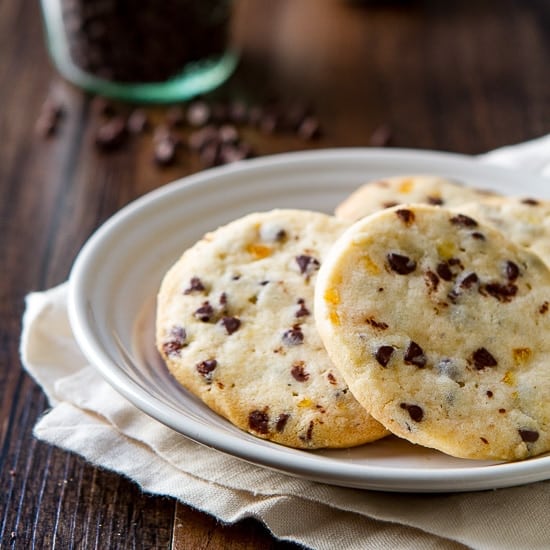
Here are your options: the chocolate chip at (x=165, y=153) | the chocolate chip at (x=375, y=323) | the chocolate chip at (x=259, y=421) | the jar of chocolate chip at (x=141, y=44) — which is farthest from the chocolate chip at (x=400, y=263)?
the jar of chocolate chip at (x=141, y=44)

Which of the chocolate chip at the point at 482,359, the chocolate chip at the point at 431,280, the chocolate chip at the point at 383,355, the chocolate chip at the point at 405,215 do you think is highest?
the chocolate chip at the point at 405,215

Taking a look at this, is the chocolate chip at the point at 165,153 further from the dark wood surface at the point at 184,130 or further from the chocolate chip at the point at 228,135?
the chocolate chip at the point at 228,135

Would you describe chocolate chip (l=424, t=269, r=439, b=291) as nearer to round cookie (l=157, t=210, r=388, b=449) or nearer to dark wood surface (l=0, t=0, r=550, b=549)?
round cookie (l=157, t=210, r=388, b=449)

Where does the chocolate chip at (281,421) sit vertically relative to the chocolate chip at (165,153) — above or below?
above

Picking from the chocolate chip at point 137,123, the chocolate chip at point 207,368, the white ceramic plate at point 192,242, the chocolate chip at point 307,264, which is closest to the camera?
the white ceramic plate at point 192,242

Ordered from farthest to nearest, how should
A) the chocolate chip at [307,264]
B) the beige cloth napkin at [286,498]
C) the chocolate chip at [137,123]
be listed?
the chocolate chip at [137,123] → the chocolate chip at [307,264] → the beige cloth napkin at [286,498]

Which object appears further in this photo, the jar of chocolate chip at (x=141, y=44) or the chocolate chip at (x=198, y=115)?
the chocolate chip at (x=198, y=115)

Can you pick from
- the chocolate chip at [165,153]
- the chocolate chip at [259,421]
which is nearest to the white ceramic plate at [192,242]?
the chocolate chip at [259,421]

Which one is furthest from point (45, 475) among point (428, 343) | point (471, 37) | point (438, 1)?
point (438, 1)
